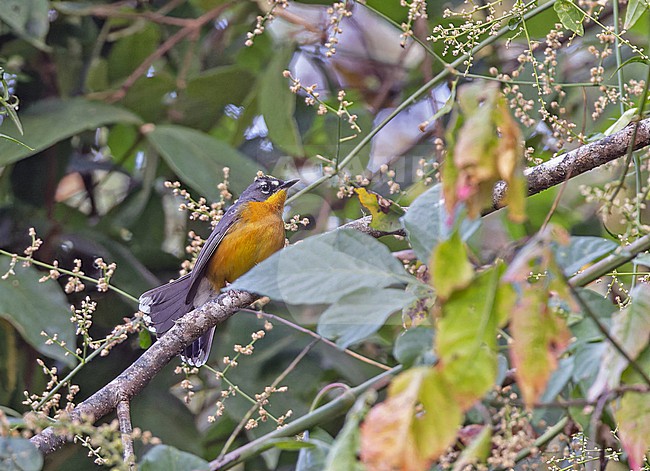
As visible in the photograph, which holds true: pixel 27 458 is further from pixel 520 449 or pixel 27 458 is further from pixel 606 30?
pixel 606 30

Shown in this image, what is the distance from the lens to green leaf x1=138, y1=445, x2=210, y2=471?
943 mm

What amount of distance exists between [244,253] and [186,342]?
144 cm

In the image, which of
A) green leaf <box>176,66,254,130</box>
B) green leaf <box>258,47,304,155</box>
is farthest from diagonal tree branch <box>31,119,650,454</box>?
green leaf <box>176,66,254,130</box>

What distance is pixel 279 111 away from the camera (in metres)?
2.79

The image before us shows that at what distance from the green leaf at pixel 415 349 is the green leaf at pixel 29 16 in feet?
6.38

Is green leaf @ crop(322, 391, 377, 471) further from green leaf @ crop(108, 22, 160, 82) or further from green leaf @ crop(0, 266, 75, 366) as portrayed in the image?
green leaf @ crop(108, 22, 160, 82)

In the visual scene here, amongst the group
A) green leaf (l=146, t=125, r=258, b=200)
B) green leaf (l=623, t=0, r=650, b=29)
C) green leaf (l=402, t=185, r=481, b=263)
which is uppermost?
green leaf (l=623, t=0, r=650, b=29)

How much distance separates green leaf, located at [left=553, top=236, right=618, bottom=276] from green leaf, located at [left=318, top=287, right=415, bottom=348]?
173 mm

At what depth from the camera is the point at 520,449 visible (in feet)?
3.53

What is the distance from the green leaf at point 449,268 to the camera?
773 millimetres

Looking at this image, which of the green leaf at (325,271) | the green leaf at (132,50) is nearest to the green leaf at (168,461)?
the green leaf at (325,271)

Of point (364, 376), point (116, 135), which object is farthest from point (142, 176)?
point (364, 376)

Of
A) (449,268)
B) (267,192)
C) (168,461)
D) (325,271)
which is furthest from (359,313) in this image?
(267,192)

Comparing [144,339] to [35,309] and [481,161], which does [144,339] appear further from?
[481,161]
